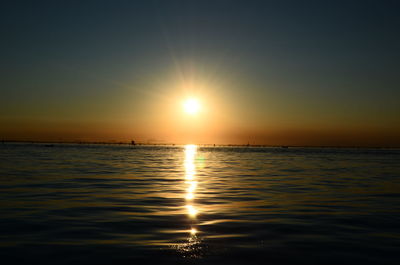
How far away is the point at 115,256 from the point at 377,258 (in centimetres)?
660

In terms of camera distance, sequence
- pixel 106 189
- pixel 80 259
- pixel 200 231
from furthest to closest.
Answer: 1. pixel 106 189
2. pixel 200 231
3. pixel 80 259

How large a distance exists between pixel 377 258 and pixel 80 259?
7.39m

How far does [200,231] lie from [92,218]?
4.53 meters

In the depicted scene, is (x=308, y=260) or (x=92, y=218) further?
(x=92, y=218)

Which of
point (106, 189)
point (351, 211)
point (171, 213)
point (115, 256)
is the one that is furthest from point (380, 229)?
point (106, 189)

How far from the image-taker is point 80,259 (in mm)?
8953

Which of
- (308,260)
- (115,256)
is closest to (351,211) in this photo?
(308,260)

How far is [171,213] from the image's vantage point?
15.3 m

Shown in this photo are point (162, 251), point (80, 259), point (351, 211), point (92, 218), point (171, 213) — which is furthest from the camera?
point (351, 211)

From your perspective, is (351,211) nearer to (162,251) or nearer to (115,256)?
(162,251)

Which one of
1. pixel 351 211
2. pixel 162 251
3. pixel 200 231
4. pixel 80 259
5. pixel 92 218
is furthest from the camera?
pixel 351 211

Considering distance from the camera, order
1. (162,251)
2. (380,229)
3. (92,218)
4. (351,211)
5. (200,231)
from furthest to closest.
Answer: (351,211), (92,218), (380,229), (200,231), (162,251)

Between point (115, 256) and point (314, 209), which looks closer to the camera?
point (115, 256)

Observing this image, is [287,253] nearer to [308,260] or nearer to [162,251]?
[308,260]
